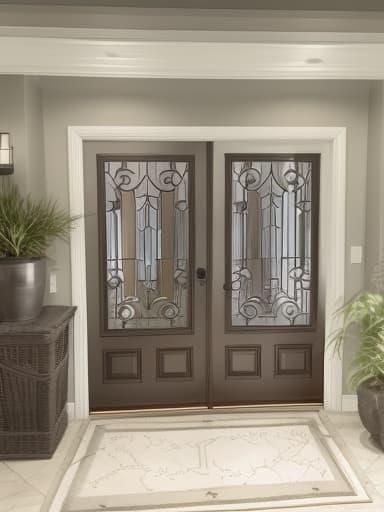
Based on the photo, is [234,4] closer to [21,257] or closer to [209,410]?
[21,257]

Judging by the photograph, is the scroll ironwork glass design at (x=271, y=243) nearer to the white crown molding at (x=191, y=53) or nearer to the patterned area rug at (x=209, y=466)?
the patterned area rug at (x=209, y=466)

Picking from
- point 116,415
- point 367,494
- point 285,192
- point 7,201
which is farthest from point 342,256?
point 7,201

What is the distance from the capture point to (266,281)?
3996 mm

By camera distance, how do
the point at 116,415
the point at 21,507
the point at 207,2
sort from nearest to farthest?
the point at 207,2 → the point at 21,507 → the point at 116,415

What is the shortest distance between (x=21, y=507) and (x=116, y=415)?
4.04 feet

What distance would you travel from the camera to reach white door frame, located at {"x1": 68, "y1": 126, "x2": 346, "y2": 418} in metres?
3.66

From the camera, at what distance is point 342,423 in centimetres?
371

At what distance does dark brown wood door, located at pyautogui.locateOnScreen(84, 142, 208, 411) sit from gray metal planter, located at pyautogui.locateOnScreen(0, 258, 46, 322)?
0.70 m

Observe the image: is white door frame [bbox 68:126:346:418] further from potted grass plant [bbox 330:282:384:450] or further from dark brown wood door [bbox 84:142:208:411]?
potted grass plant [bbox 330:282:384:450]

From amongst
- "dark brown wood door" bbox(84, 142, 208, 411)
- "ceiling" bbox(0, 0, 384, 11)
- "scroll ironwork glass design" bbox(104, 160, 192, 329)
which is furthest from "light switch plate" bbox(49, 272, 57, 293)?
"ceiling" bbox(0, 0, 384, 11)

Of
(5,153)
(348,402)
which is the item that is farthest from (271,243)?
(5,153)

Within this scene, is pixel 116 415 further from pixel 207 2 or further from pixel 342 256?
pixel 207 2

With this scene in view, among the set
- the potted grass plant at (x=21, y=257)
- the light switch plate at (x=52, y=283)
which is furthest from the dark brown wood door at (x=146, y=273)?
the potted grass plant at (x=21, y=257)

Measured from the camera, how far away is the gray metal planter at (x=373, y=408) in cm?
321
